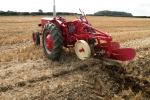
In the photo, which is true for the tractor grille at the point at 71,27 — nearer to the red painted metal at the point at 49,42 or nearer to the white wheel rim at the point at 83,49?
the red painted metal at the point at 49,42

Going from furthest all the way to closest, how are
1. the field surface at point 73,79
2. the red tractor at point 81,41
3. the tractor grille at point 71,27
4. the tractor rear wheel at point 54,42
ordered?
the tractor grille at point 71,27 < the tractor rear wheel at point 54,42 < the red tractor at point 81,41 < the field surface at point 73,79

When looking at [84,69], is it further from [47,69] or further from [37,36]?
[37,36]

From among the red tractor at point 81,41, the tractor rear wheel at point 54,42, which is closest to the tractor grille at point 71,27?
the red tractor at point 81,41

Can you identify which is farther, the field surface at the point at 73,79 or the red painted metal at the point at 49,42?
the red painted metal at the point at 49,42

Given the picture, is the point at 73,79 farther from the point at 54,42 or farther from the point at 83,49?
the point at 54,42

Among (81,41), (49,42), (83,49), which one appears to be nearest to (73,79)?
(83,49)

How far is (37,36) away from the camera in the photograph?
911 centimetres

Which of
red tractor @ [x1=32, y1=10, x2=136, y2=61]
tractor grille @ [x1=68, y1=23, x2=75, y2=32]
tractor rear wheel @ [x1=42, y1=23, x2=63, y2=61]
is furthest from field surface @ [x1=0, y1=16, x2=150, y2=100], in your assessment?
tractor grille @ [x1=68, y1=23, x2=75, y2=32]

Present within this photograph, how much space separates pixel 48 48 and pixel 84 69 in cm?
168

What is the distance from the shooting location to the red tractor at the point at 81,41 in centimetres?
549

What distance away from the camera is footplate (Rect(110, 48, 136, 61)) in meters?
5.22

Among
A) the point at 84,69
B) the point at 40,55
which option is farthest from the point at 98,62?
the point at 40,55

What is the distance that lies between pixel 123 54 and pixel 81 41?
1.16 metres

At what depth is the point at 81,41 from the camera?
5781 millimetres
